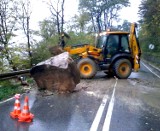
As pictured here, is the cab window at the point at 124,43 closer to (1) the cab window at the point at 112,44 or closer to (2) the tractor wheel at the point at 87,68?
(1) the cab window at the point at 112,44

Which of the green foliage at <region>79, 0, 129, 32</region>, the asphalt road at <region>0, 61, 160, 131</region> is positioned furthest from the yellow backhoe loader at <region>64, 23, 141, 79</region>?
the green foliage at <region>79, 0, 129, 32</region>

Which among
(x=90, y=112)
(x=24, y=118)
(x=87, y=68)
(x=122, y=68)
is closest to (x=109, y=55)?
(x=122, y=68)

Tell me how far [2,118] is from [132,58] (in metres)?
11.3

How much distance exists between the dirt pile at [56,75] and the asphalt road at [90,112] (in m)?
0.54

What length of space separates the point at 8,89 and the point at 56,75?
205 centimetres

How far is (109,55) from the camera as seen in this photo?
16516 millimetres

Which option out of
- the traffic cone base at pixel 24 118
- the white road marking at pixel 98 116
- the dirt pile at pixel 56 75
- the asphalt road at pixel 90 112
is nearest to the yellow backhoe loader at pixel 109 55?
the dirt pile at pixel 56 75

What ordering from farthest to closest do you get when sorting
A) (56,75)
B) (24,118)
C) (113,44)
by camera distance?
(113,44) → (56,75) → (24,118)

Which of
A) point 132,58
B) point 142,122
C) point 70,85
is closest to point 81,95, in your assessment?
point 70,85

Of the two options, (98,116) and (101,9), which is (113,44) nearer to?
(98,116)

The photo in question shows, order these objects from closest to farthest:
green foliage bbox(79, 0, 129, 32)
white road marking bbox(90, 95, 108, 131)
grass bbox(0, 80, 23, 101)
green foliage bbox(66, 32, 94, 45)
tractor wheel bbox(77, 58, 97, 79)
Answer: white road marking bbox(90, 95, 108, 131) → grass bbox(0, 80, 23, 101) → tractor wheel bbox(77, 58, 97, 79) → green foliage bbox(66, 32, 94, 45) → green foliage bbox(79, 0, 129, 32)

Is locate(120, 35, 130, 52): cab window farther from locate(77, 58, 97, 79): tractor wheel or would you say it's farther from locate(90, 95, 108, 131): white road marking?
locate(90, 95, 108, 131): white road marking

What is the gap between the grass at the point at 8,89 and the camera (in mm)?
10602

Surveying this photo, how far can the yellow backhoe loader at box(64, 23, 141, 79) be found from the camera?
1608 centimetres
